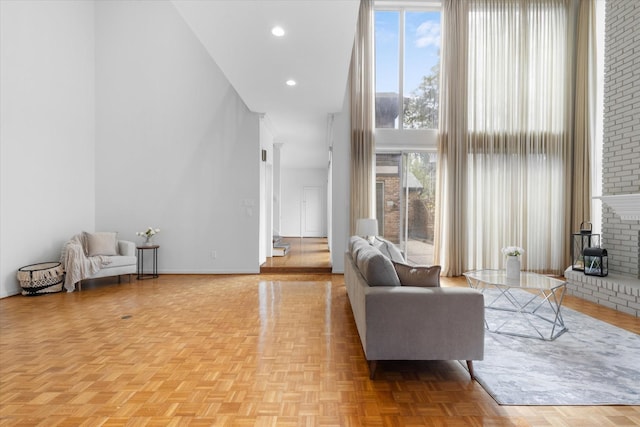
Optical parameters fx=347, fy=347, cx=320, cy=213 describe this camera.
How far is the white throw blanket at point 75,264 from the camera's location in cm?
516

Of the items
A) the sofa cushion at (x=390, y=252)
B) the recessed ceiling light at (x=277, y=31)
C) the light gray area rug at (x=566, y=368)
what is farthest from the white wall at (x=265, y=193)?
the light gray area rug at (x=566, y=368)

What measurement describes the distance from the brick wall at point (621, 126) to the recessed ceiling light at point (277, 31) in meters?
4.70

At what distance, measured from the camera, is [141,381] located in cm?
241

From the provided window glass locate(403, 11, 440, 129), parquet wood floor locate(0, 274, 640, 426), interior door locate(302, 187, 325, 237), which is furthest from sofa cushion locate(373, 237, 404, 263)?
interior door locate(302, 187, 325, 237)

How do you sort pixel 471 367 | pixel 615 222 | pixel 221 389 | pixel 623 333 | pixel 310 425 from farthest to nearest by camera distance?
pixel 615 222 < pixel 623 333 < pixel 471 367 < pixel 221 389 < pixel 310 425

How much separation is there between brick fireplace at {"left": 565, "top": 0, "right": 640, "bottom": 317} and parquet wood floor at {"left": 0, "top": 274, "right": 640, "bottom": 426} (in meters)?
0.54

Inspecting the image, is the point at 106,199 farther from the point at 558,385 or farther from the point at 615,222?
the point at 615,222

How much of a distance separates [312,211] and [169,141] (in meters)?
7.52

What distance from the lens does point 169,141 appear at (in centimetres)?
646

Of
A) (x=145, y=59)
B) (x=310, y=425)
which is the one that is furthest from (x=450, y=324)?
(x=145, y=59)

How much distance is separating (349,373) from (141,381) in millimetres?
1460

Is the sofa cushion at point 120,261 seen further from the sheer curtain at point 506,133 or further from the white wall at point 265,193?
the sheer curtain at point 506,133

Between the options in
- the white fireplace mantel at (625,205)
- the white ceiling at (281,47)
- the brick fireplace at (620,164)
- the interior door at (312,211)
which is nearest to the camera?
the white ceiling at (281,47)

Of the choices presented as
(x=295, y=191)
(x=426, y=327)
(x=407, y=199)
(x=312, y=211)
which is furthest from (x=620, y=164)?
(x=295, y=191)
